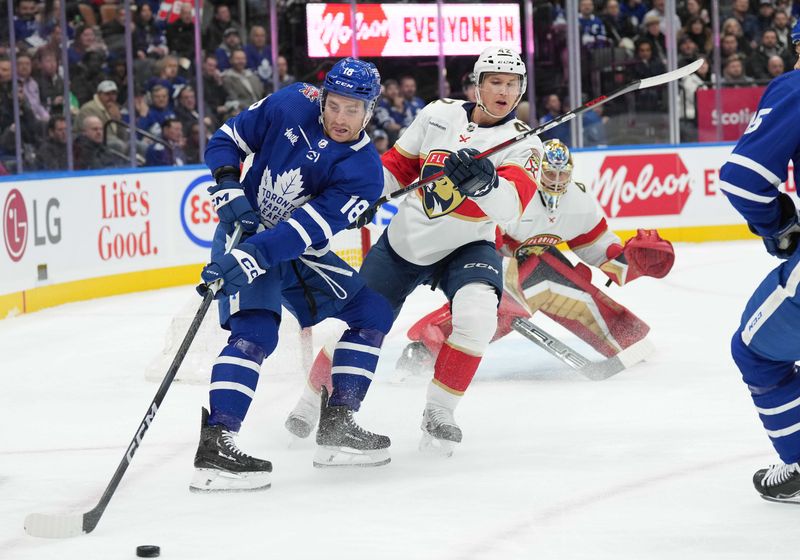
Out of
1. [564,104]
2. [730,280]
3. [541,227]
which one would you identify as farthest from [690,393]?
[564,104]

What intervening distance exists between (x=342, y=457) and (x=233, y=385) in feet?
1.31

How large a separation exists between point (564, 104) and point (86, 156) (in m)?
3.68

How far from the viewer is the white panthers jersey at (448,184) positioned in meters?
3.49

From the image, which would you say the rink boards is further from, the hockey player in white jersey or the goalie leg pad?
the hockey player in white jersey

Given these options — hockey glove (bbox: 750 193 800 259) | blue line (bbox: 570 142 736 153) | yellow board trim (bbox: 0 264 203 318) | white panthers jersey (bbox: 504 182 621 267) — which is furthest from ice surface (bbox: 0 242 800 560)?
blue line (bbox: 570 142 736 153)

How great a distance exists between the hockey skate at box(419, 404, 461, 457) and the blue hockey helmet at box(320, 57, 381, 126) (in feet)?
2.75

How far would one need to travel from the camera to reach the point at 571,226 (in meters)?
4.72

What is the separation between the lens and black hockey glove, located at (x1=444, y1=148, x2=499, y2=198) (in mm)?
3188

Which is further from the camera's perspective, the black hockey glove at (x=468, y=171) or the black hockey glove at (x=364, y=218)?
the black hockey glove at (x=364, y=218)

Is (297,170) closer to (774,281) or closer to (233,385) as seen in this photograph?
(233,385)

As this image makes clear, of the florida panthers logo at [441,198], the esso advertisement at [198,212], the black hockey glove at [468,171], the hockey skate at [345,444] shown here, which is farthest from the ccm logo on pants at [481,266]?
the esso advertisement at [198,212]

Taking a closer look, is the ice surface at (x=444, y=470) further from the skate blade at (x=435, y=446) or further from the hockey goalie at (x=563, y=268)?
the hockey goalie at (x=563, y=268)

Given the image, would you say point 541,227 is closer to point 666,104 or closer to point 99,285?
point 99,285

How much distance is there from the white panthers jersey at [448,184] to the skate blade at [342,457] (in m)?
0.68
